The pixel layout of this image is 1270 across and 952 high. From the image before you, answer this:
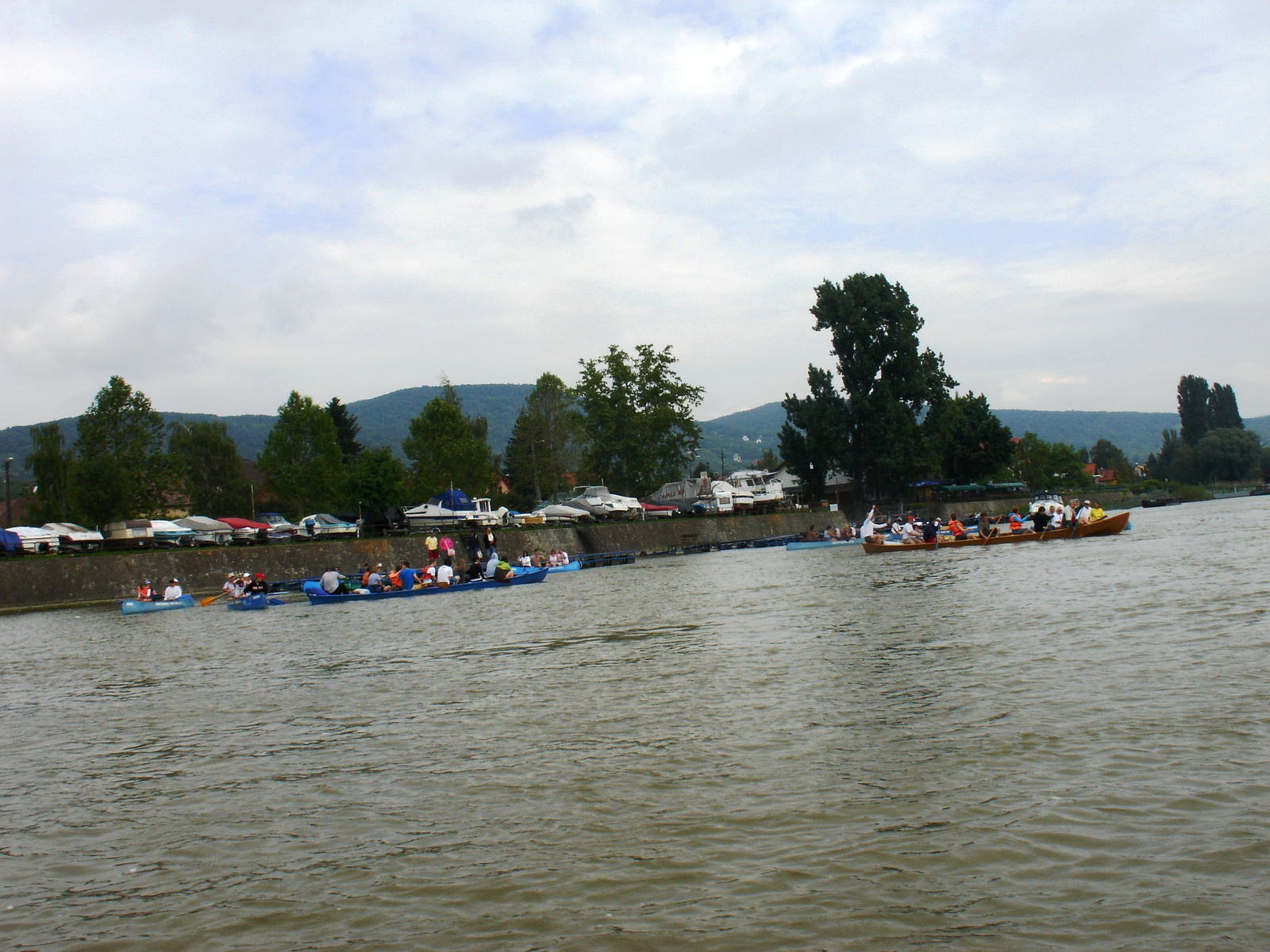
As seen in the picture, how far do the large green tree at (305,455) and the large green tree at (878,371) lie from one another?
3851 cm

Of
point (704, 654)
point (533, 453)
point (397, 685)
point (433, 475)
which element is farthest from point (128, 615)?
point (533, 453)

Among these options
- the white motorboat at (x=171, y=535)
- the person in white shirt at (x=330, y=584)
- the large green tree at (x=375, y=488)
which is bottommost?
the person in white shirt at (x=330, y=584)

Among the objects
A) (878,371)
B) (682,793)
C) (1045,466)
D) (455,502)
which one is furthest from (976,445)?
(682,793)

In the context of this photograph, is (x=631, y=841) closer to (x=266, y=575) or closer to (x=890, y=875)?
(x=890, y=875)

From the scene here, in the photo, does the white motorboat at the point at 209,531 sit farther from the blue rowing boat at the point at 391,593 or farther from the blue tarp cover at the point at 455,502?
the blue rowing boat at the point at 391,593

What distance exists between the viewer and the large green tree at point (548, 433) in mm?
86438

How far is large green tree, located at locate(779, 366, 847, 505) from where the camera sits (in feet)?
241

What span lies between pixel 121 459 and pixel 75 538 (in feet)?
39.2

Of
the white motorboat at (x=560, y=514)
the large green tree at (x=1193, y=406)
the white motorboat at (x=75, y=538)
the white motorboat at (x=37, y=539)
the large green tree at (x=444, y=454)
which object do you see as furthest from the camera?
the large green tree at (x=1193, y=406)

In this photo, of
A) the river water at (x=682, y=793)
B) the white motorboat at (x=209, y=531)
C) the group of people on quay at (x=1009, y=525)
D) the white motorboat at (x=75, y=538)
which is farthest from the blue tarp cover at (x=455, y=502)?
the river water at (x=682, y=793)

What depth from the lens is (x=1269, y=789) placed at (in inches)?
270

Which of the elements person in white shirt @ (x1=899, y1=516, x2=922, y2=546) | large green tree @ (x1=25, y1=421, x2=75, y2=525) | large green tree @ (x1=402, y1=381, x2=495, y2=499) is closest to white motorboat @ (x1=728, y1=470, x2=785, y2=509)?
large green tree @ (x1=402, y1=381, x2=495, y2=499)

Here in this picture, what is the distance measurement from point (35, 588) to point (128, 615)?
8.17m

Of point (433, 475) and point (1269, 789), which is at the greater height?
point (433, 475)
